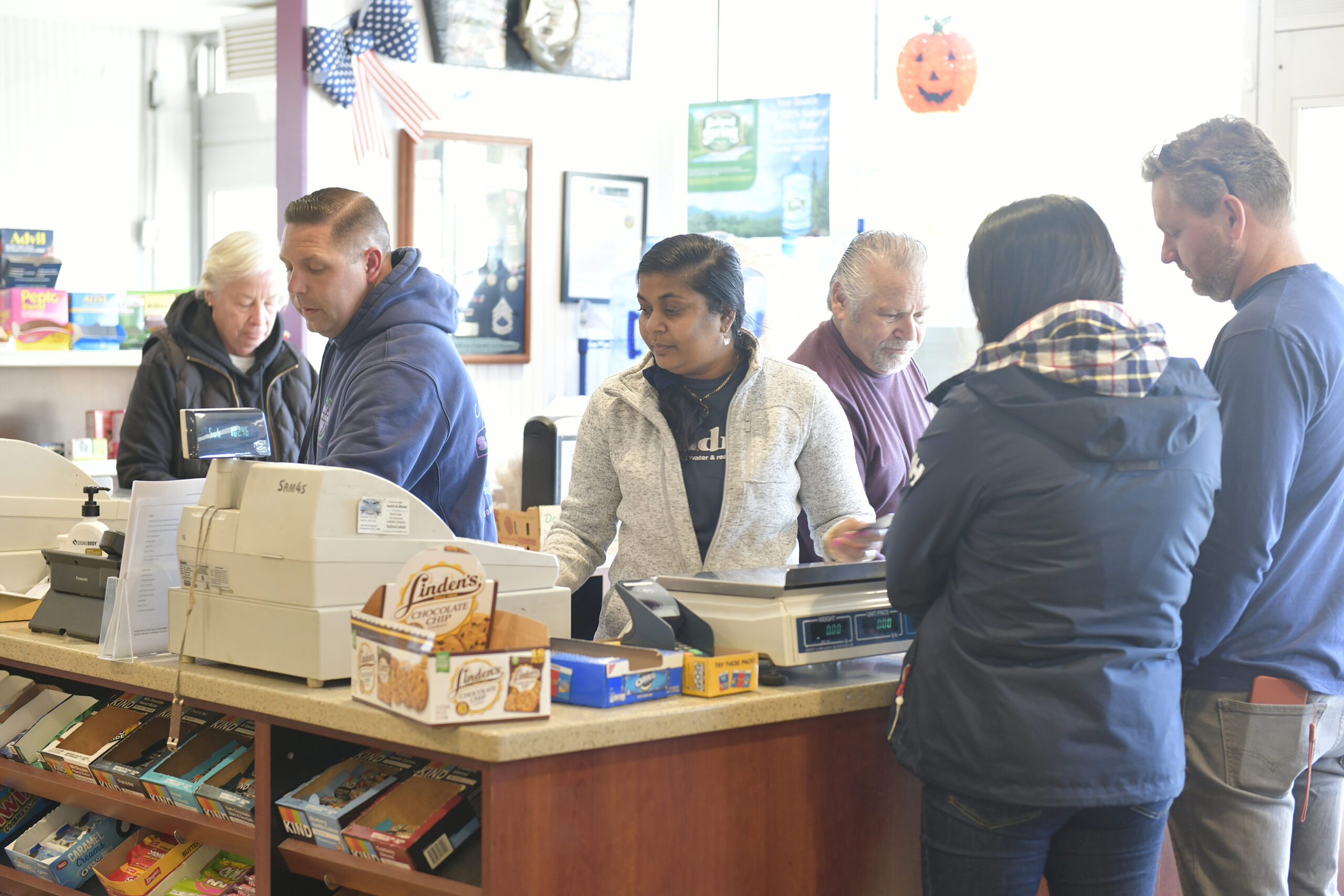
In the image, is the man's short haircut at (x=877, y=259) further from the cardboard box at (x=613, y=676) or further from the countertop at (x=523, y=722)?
the cardboard box at (x=613, y=676)

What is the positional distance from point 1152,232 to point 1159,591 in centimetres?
339

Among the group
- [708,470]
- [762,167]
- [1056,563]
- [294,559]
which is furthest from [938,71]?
[294,559]

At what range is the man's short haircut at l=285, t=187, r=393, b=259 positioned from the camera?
257cm

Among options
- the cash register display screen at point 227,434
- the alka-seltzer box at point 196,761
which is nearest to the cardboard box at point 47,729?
the alka-seltzer box at point 196,761

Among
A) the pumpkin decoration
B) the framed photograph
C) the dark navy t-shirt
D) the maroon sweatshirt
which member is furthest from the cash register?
the framed photograph

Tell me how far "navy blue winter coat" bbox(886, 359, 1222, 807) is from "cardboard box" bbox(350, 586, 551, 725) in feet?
1.85

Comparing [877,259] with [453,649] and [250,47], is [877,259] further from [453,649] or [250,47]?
[250,47]

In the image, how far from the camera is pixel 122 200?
8.38m

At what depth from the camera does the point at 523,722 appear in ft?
5.47

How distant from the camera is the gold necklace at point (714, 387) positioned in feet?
8.03

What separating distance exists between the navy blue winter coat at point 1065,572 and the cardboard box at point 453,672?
22.2 inches

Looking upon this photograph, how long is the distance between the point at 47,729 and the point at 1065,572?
1946mm

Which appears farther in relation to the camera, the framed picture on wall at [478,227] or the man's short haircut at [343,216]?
the framed picture on wall at [478,227]

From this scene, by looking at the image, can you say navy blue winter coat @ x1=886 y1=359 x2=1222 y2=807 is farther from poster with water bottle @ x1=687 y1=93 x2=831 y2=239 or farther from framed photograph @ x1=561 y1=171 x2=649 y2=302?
framed photograph @ x1=561 y1=171 x2=649 y2=302
